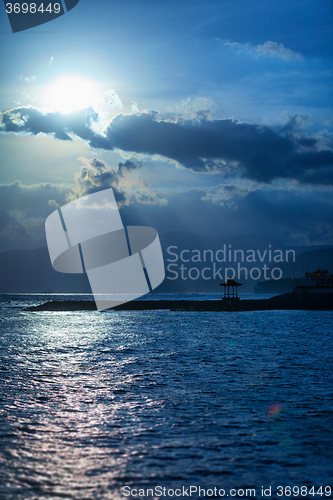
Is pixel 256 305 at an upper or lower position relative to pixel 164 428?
lower

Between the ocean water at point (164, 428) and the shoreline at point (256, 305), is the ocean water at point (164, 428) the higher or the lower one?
the higher one

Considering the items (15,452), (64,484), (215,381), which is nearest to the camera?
(64,484)

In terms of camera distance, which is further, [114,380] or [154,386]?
[114,380]

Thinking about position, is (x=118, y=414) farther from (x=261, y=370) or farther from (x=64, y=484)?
(x=261, y=370)

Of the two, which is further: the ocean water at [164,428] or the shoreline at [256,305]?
the shoreline at [256,305]

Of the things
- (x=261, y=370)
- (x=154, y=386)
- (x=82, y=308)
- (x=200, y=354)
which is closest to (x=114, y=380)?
(x=154, y=386)

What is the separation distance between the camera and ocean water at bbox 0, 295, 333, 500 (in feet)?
30.2

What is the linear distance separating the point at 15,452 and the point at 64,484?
2.69 metres

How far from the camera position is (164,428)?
13.2 meters

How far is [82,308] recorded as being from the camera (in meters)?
129

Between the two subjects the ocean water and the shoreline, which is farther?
the shoreline

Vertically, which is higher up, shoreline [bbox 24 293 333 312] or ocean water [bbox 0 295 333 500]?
ocean water [bbox 0 295 333 500]

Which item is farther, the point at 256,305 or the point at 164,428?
the point at 256,305

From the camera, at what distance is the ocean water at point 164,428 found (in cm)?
920
